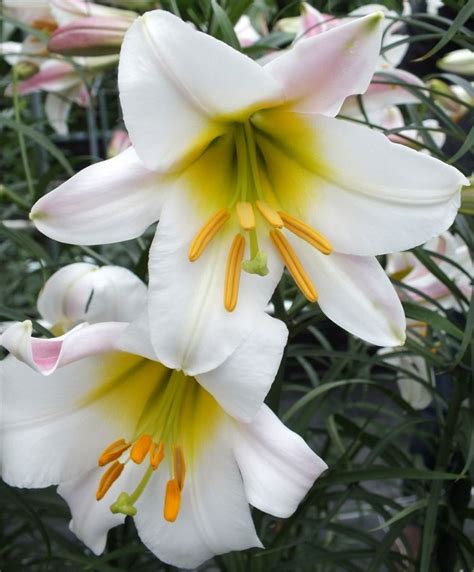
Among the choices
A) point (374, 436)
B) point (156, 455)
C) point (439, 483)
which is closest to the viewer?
point (156, 455)

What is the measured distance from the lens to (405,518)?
66 cm

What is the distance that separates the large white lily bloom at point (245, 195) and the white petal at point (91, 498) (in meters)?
0.15

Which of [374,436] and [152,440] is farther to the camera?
[374,436]

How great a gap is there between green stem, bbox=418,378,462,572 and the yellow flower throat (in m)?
0.24

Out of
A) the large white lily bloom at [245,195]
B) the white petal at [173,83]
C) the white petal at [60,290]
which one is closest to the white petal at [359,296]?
the large white lily bloom at [245,195]

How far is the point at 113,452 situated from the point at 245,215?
18 cm

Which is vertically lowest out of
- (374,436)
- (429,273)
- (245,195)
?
(374,436)

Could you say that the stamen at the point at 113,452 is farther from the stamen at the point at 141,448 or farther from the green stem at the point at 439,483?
the green stem at the point at 439,483

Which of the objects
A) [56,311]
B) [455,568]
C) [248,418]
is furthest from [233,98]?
[455,568]

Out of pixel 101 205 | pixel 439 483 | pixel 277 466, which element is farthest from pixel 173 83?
pixel 439 483

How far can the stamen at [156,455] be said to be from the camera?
0.50 metres

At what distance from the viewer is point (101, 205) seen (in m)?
0.47

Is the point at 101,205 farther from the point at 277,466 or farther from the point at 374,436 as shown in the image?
the point at 374,436

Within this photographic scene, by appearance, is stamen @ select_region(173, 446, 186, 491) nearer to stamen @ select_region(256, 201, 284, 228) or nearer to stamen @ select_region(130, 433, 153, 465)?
stamen @ select_region(130, 433, 153, 465)
